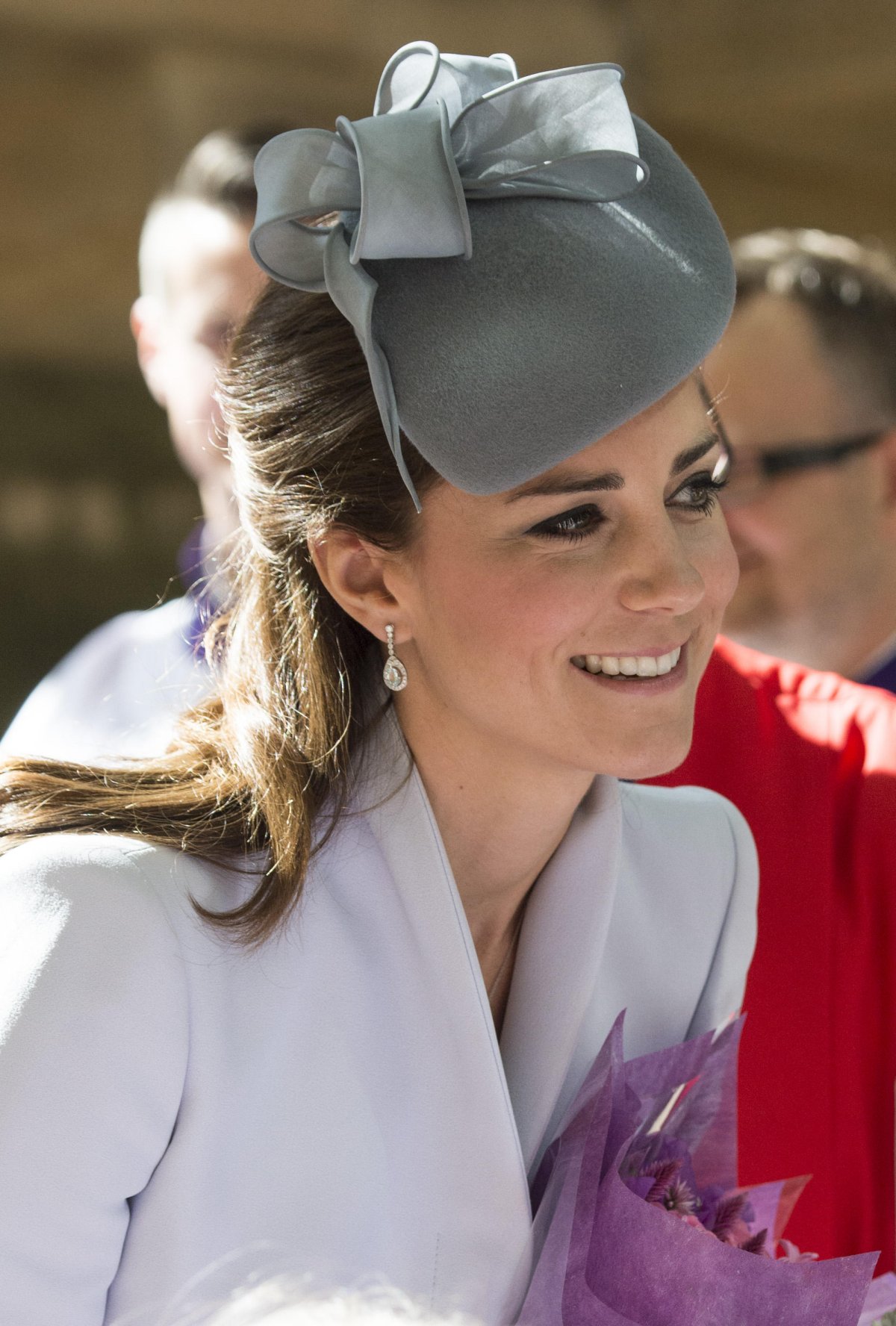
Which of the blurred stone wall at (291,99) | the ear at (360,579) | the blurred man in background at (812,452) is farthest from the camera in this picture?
the blurred stone wall at (291,99)

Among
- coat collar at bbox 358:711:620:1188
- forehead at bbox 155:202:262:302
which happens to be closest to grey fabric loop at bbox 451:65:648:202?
coat collar at bbox 358:711:620:1188

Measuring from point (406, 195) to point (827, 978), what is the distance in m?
0.93

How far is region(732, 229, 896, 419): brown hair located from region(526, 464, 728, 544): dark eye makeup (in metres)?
A: 1.15

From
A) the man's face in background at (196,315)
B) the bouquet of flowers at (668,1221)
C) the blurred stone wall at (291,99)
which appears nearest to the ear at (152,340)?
the man's face in background at (196,315)

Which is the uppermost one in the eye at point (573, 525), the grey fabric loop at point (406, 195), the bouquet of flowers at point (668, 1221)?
the grey fabric loop at point (406, 195)

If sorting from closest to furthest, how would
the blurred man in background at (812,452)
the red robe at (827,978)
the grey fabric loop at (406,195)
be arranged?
the grey fabric loop at (406,195), the red robe at (827,978), the blurred man in background at (812,452)

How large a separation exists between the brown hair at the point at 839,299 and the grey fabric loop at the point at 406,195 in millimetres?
1430

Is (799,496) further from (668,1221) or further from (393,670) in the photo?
(668,1221)

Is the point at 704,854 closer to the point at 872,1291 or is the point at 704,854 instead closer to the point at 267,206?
the point at 872,1291

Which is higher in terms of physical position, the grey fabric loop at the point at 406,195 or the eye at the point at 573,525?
the grey fabric loop at the point at 406,195

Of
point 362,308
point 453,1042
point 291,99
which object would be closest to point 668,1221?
point 453,1042

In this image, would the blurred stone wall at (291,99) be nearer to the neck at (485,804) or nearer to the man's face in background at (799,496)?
the man's face in background at (799,496)

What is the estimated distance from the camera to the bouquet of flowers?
3.58ft

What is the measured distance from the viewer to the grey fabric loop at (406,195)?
3.54 feet
